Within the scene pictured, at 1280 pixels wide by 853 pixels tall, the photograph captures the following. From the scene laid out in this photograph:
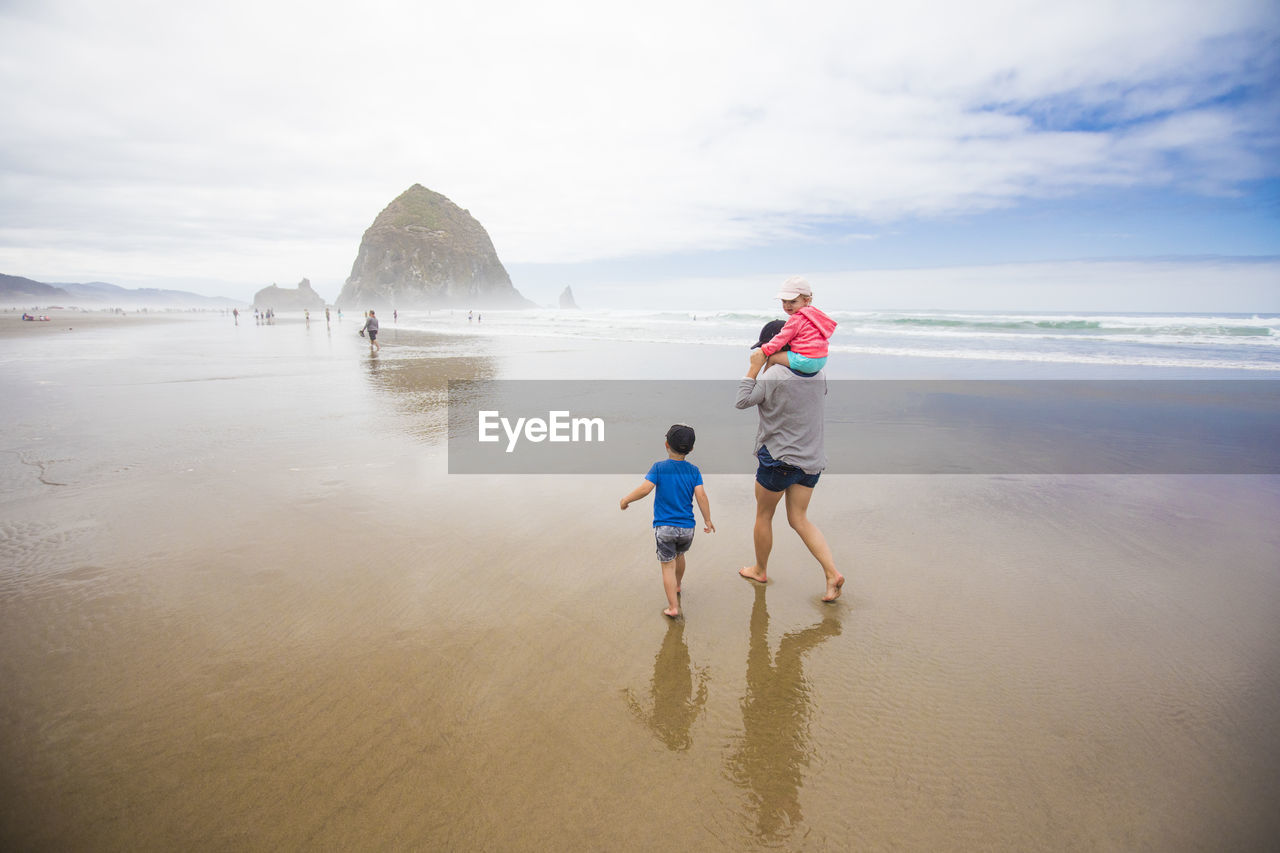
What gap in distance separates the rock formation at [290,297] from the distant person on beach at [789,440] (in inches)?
8007

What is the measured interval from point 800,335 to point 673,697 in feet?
8.33

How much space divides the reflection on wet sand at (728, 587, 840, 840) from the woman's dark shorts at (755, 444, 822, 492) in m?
1.00

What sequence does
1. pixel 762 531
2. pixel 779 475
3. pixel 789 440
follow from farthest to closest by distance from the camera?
1. pixel 762 531
2. pixel 779 475
3. pixel 789 440

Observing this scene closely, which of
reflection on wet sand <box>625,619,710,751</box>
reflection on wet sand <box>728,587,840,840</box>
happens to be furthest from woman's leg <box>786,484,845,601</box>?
reflection on wet sand <box>625,619,710,751</box>

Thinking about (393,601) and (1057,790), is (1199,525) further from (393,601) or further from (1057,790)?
(393,601)

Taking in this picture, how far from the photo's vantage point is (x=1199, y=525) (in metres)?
5.45

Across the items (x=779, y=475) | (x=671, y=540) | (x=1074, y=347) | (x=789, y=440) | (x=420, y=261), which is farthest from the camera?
(x=420, y=261)

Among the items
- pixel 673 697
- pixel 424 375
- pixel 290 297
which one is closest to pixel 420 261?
pixel 290 297

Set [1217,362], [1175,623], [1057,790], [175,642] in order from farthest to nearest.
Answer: [1217,362], [1175,623], [175,642], [1057,790]

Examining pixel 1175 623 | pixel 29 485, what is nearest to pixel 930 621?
pixel 1175 623

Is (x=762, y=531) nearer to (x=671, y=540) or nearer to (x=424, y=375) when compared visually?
(x=671, y=540)

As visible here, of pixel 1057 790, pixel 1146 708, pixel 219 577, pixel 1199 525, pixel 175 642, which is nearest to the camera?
pixel 1057 790

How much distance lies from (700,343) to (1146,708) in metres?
26.2

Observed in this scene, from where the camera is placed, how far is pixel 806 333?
153 inches
